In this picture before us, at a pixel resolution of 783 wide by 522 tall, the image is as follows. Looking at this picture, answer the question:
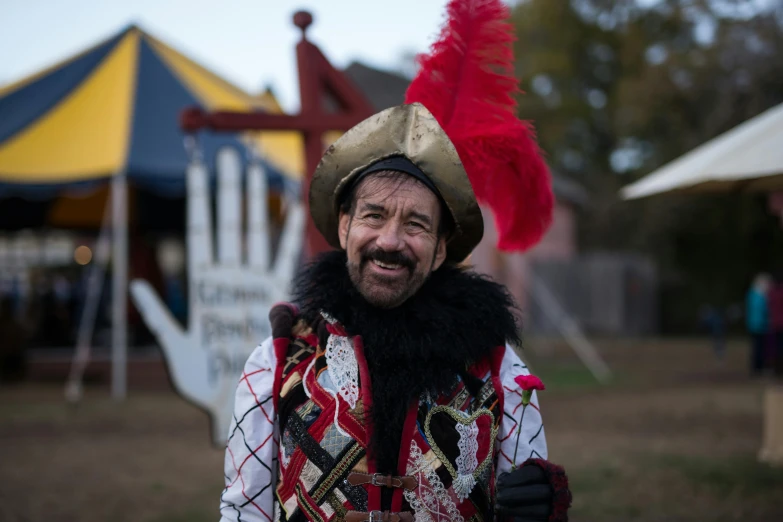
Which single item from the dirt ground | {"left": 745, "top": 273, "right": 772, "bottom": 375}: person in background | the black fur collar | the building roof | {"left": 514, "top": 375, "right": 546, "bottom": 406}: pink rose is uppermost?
the building roof

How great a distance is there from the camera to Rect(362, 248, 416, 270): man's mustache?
1.80m

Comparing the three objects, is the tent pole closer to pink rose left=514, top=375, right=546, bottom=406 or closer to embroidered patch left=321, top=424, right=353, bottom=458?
embroidered patch left=321, top=424, right=353, bottom=458

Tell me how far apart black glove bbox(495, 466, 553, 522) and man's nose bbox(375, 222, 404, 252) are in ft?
1.96

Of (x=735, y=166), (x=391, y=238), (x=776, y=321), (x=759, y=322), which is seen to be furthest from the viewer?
(x=759, y=322)

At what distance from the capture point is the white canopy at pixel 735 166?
13.9 feet

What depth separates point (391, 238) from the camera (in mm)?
1793

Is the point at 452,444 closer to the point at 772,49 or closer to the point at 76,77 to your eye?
the point at 76,77

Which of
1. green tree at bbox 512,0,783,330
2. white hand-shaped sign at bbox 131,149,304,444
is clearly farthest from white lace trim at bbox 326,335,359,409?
green tree at bbox 512,0,783,330

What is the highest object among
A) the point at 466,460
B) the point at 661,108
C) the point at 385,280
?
the point at 661,108

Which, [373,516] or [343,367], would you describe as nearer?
[373,516]

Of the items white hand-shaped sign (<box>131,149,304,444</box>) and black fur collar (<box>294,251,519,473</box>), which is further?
white hand-shaped sign (<box>131,149,304,444</box>)

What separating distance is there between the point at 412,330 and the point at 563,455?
15.4ft

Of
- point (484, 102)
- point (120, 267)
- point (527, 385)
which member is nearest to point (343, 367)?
point (527, 385)

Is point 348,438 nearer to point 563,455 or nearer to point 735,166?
point 735,166
